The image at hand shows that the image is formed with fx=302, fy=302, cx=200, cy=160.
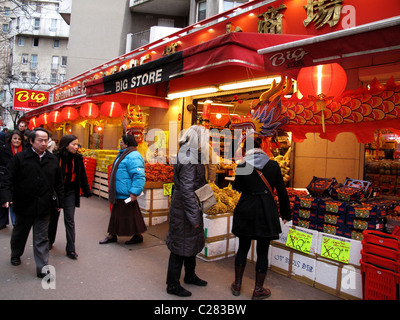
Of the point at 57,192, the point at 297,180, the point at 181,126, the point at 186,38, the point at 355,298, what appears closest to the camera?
the point at 355,298

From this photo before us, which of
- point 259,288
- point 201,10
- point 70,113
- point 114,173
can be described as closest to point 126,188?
point 114,173

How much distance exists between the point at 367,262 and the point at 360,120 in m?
2.44

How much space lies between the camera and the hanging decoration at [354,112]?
453 centimetres

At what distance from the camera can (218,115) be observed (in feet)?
29.8

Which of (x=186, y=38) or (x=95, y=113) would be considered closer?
(x=186, y=38)

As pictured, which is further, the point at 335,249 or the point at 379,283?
the point at 335,249

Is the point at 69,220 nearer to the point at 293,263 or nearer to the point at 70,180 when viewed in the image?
the point at 70,180

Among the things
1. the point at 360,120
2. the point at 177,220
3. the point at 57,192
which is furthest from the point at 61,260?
the point at 360,120

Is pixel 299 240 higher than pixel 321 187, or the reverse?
pixel 321 187

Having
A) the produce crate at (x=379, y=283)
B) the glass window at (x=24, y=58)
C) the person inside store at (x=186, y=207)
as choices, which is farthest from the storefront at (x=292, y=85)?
the glass window at (x=24, y=58)

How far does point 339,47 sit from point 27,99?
22137 mm
